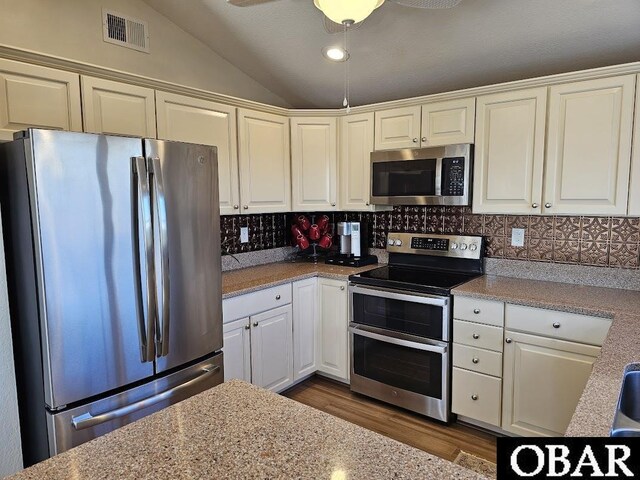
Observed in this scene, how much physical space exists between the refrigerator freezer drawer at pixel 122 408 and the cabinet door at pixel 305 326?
0.89 m

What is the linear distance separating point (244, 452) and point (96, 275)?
3.79ft

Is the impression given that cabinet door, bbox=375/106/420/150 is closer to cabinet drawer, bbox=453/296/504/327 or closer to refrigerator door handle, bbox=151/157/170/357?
cabinet drawer, bbox=453/296/504/327

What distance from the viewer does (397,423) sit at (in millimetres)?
2723

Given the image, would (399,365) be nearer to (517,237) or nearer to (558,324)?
(558,324)

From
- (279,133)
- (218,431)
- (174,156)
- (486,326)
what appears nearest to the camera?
(218,431)

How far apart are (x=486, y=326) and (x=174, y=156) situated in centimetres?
194

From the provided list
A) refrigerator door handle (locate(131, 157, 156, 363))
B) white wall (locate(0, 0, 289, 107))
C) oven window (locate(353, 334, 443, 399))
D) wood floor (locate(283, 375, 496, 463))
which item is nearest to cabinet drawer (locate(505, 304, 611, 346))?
oven window (locate(353, 334, 443, 399))

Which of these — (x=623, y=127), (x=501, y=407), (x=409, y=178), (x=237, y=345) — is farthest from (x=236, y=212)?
(x=623, y=127)

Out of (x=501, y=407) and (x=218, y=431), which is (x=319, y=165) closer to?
(x=501, y=407)

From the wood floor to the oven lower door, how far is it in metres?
0.06

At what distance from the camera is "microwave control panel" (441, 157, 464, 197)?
9.24 ft

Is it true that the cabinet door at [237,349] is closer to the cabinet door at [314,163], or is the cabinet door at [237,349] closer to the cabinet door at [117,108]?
the cabinet door at [314,163]

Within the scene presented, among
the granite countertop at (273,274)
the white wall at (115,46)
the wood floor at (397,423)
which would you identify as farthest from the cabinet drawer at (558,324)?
the white wall at (115,46)

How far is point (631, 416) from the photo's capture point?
1372mm
